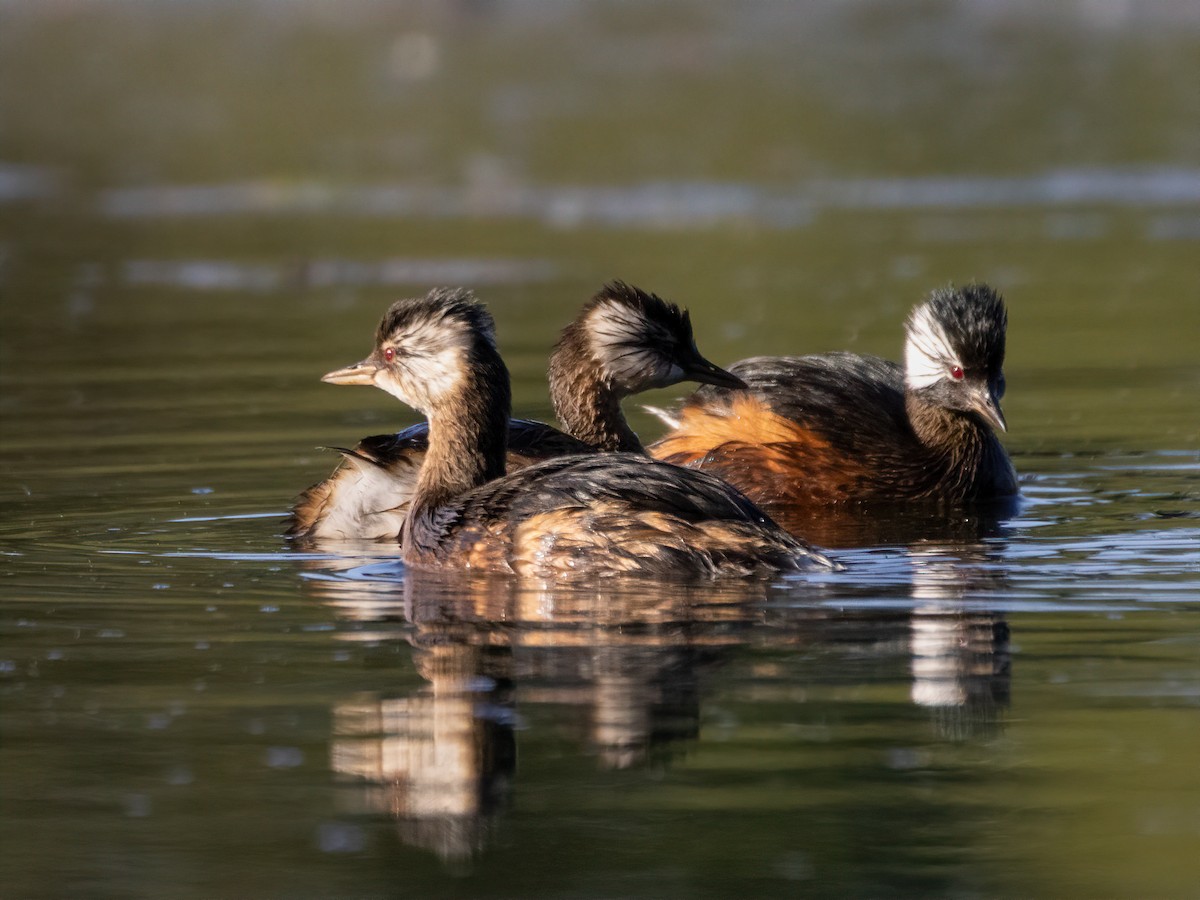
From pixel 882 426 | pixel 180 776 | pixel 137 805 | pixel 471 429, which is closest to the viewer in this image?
pixel 137 805

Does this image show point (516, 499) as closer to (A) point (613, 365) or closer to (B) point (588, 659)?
(B) point (588, 659)

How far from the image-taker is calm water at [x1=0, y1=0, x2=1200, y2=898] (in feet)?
18.4

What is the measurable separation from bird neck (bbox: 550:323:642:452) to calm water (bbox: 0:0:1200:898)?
4.61 feet

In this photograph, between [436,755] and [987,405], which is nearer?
[436,755]

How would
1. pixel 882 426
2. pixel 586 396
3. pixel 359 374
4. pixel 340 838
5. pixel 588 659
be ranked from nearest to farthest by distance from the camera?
pixel 340 838 → pixel 588 659 → pixel 359 374 → pixel 586 396 → pixel 882 426

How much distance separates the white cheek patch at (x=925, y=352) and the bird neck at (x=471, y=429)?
260 cm

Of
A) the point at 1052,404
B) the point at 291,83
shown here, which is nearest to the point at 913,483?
the point at 1052,404

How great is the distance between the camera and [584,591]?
321 inches

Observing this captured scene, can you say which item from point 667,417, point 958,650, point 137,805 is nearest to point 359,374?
point 667,417

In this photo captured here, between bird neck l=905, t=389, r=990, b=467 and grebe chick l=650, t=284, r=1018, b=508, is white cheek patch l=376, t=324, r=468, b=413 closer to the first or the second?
grebe chick l=650, t=284, r=1018, b=508

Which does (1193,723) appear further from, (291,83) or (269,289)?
(291,83)

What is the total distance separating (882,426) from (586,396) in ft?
4.86

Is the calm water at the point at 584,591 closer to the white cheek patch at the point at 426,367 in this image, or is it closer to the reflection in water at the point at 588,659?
the reflection in water at the point at 588,659

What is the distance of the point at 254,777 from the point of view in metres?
6.11
